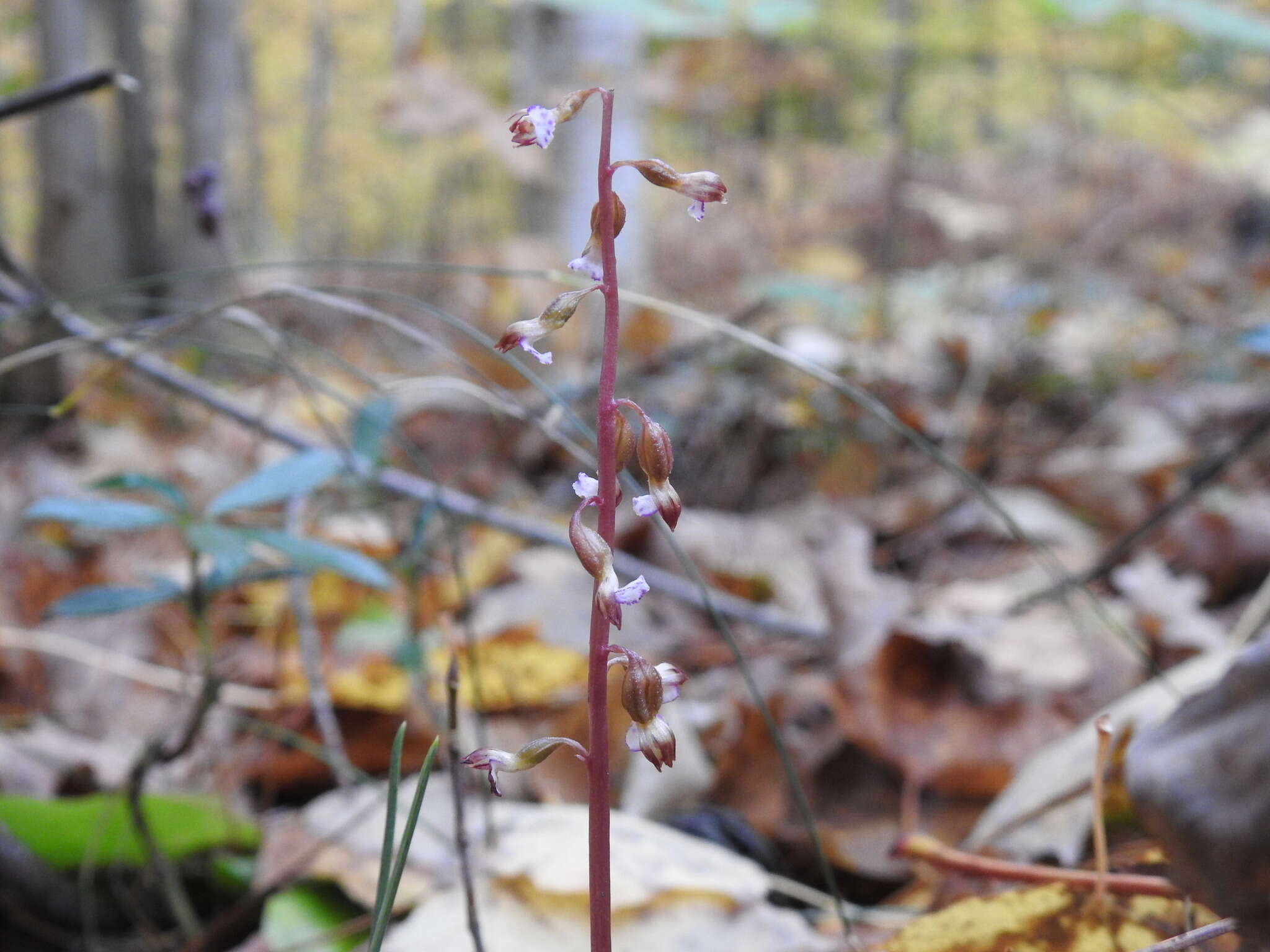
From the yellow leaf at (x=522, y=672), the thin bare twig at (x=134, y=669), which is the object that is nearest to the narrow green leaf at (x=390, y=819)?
the yellow leaf at (x=522, y=672)

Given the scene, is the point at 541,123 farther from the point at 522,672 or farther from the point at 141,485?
the point at 522,672

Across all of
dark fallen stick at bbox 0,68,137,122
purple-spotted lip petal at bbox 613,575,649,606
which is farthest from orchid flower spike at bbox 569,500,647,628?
dark fallen stick at bbox 0,68,137,122

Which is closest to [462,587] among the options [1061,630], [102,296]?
[102,296]

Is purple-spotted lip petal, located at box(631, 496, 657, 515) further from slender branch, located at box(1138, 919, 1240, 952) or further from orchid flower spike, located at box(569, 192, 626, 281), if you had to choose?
slender branch, located at box(1138, 919, 1240, 952)

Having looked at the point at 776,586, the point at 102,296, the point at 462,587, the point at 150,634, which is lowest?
the point at 150,634

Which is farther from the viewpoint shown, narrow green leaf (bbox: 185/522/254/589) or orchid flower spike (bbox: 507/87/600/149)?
narrow green leaf (bbox: 185/522/254/589)

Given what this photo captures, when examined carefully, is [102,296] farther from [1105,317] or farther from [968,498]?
[1105,317]

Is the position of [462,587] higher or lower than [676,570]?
higher
